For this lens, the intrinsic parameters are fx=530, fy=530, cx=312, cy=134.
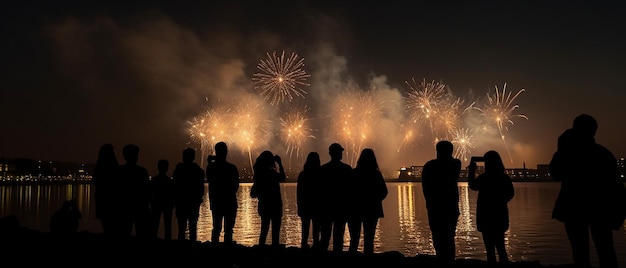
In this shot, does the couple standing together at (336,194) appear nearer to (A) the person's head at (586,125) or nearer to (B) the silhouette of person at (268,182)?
(B) the silhouette of person at (268,182)

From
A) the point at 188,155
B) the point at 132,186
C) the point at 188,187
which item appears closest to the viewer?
the point at 132,186

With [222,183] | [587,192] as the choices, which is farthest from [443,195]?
[222,183]

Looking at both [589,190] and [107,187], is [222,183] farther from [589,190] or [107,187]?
[589,190]

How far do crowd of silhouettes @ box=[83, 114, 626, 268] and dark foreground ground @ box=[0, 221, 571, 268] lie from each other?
45 centimetres

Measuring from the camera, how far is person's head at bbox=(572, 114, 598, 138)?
714 centimetres

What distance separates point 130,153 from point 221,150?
213 centimetres

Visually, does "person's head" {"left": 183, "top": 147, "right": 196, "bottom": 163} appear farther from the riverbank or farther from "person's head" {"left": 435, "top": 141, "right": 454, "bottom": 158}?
"person's head" {"left": 435, "top": 141, "right": 454, "bottom": 158}

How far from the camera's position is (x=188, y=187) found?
476 inches

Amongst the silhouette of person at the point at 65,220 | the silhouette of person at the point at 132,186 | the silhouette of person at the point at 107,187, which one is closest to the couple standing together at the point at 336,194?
the silhouette of person at the point at 132,186

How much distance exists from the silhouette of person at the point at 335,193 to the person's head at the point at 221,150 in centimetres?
234

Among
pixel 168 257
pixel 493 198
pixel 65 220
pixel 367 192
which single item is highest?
pixel 367 192

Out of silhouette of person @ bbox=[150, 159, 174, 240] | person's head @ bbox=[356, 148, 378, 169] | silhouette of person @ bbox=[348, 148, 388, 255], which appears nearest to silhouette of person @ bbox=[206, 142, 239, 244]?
silhouette of person @ bbox=[150, 159, 174, 240]

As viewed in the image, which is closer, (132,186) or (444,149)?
(444,149)

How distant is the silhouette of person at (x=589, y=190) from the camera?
23.1 ft
